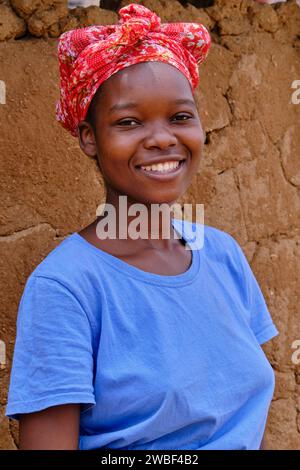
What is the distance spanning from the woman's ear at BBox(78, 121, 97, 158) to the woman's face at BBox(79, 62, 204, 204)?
31 mm

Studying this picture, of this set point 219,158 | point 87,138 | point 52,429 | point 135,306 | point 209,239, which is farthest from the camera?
point 219,158

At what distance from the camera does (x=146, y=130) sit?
1.53 meters

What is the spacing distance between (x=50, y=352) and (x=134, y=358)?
171 millimetres

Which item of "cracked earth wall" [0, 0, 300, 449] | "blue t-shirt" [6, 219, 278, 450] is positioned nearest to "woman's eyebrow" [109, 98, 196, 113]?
"blue t-shirt" [6, 219, 278, 450]

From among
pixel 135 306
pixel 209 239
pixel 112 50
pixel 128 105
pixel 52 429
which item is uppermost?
pixel 112 50

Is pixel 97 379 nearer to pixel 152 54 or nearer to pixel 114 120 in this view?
pixel 114 120

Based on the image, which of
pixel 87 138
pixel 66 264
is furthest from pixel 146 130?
pixel 66 264

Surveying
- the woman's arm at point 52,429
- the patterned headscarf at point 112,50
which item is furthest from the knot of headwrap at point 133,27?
the woman's arm at point 52,429

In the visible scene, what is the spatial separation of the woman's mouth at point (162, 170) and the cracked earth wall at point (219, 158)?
1.88 ft

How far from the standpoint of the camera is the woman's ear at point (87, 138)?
1.64 meters

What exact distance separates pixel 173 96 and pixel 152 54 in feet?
0.34

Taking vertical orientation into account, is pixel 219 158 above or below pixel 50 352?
above

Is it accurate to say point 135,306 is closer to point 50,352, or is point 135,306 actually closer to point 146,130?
point 50,352

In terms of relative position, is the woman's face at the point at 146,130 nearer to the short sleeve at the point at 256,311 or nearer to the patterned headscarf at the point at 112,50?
the patterned headscarf at the point at 112,50
